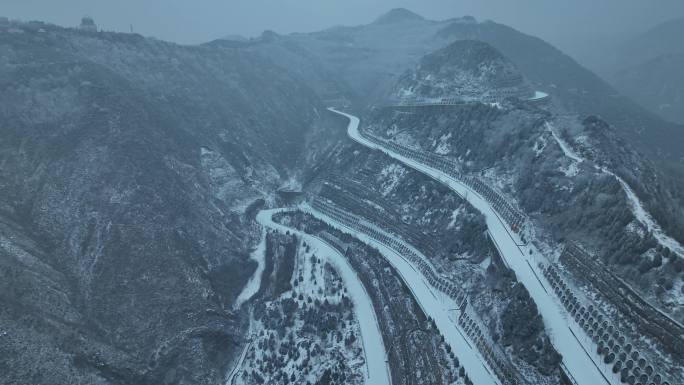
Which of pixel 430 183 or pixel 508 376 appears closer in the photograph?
pixel 508 376

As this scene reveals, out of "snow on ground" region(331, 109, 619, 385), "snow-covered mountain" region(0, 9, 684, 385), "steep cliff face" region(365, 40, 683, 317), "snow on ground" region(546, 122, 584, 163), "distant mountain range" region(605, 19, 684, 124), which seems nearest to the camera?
"snow on ground" region(331, 109, 619, 385)

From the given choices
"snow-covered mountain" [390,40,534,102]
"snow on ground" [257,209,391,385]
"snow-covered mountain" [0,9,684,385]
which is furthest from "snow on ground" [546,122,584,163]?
"snow on ground" [257,209,391,385]

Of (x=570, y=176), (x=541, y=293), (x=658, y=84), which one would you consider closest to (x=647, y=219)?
(x=541, y=293)

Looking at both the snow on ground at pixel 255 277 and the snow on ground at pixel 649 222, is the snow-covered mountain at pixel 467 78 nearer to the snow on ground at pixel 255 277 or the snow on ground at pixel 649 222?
the snow on ground at pixel 649 222

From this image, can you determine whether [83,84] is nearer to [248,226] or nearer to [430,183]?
[248,226]

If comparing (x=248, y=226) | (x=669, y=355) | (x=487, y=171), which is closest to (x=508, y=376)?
(x=669, y=355)

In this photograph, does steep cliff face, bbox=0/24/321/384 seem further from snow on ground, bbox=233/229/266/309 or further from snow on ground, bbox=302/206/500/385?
snow on ground, bbox=302/206/500/385
